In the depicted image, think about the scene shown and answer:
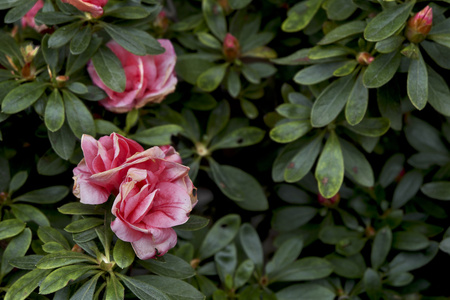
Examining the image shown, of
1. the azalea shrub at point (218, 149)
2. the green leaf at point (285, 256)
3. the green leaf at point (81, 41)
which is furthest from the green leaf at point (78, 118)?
the green leaf at point (285, 256)

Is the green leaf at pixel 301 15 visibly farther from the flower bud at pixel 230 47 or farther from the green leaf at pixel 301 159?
the green leaf at pixel 301 159

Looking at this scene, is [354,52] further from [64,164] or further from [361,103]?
[64,164]

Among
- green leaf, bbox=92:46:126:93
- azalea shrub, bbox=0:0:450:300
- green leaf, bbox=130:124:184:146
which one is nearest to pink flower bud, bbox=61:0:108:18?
azalea shrub, bbox=0:0:450:300

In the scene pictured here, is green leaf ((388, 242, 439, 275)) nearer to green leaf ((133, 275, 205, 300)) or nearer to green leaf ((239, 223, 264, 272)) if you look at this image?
green leaf ((239, 223, 264, 272))

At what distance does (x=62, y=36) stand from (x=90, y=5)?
4.3 inches

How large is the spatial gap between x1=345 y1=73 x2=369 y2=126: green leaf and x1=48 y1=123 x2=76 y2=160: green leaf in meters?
0.69

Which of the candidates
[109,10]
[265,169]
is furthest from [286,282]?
[109,10]

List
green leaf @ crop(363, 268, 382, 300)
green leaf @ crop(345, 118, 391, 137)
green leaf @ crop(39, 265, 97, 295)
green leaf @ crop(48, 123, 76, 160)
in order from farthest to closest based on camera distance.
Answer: green leaf @ crop(363, 268, 382, 300) → green leaf @ crop(345, 118, 391, 137) → green leaf @ crop(48, 123, 76, 160) → green leaf @ crop(39, 265, 97, 295)

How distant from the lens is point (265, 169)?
169 centimetres

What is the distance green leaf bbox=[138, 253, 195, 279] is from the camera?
45.2 inches

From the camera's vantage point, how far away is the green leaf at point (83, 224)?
3.40 ft

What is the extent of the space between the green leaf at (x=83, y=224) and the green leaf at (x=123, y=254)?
6 cm

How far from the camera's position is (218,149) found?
173 cm

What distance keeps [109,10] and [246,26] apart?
0.50 metres
